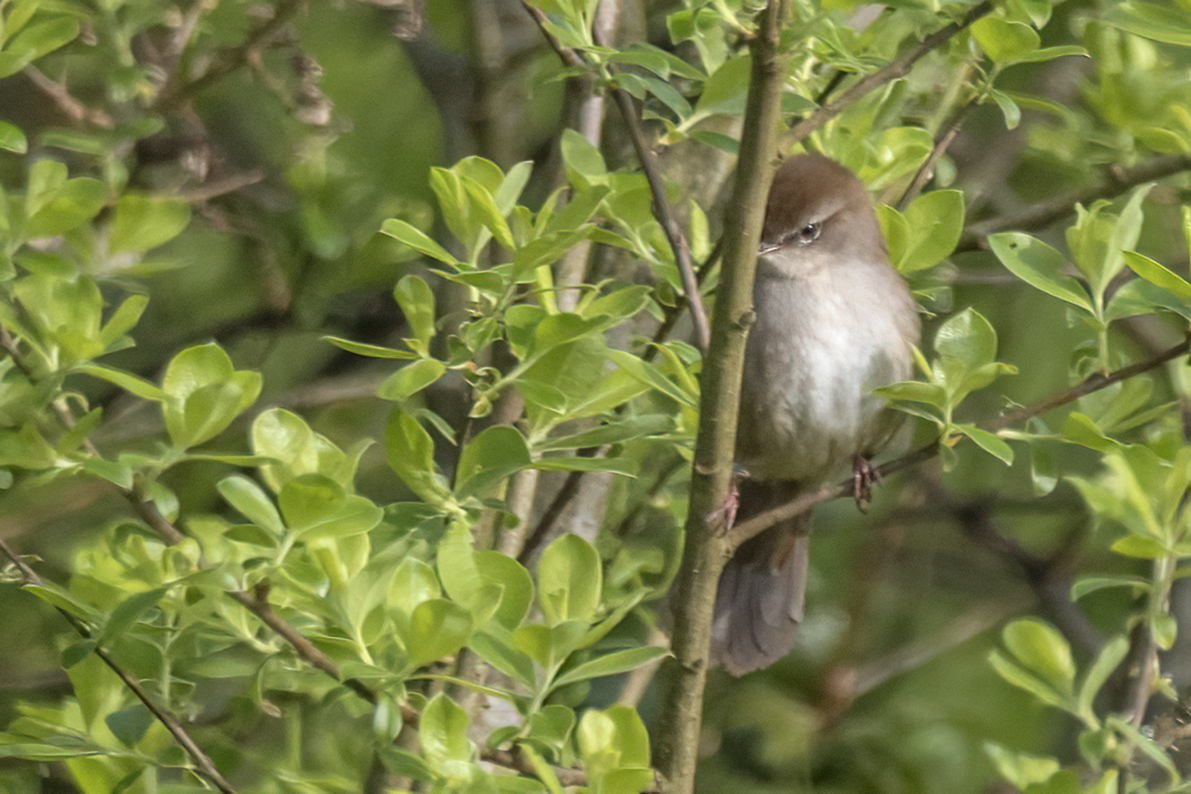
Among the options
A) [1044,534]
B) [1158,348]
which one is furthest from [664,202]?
[1044,534]

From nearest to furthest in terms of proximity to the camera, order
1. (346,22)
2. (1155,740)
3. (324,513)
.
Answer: (324,513)
(1155,740)
(346,22)

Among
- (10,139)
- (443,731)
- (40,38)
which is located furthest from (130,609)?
(40,38)

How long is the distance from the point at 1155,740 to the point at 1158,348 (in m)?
1.85

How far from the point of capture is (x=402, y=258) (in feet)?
9.41

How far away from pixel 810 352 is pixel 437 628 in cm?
161

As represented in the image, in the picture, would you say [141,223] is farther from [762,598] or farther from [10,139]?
[762,598]

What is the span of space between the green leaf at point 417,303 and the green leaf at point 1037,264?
0.73 metres

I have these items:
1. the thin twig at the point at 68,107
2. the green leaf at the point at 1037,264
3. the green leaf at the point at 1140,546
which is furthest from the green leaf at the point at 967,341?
the thin twig at the point at 68,107

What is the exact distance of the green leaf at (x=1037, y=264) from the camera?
1745mm

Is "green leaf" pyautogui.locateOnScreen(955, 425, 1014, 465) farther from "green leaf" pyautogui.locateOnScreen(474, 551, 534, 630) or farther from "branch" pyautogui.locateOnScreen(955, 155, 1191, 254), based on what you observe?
"branch" pyautogui.locateOnScreen(955, 155, 1191, 254)

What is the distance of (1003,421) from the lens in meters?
1.78

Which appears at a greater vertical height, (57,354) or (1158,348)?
(57,354)

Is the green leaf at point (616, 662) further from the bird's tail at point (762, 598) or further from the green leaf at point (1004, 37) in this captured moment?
the bird's tail at point (762, 598)

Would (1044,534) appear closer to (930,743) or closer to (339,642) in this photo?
(930,743)
